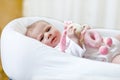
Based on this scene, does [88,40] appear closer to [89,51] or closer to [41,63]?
[89,51]

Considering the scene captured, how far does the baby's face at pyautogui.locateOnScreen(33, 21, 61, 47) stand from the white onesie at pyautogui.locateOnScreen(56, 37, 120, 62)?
0.15 meters

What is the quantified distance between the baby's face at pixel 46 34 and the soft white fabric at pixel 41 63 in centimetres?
12

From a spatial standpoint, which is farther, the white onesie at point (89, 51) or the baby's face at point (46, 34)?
the baby's face at point (46, 34)

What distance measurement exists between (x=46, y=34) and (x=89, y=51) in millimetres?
210

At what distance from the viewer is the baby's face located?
114cm

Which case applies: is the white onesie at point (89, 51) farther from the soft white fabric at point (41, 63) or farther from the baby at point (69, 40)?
the soft white fabric at point (41, 63)

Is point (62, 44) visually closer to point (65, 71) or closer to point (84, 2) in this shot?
point (65, 71)

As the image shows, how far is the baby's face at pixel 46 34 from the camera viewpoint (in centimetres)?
114

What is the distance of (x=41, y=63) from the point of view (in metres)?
0.86

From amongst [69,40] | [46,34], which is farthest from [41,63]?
[46,34]

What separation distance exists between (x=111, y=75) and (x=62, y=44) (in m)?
0.34

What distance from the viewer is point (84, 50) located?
3.33ft

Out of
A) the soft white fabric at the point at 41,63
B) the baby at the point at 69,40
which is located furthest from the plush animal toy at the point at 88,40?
the soft white fabric at the point at 41,63

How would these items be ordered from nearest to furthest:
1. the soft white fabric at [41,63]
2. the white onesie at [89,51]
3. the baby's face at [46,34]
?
the soft white fabric at [41,63] → the white onesie at [89,51] → the baby's face at [46,34]
